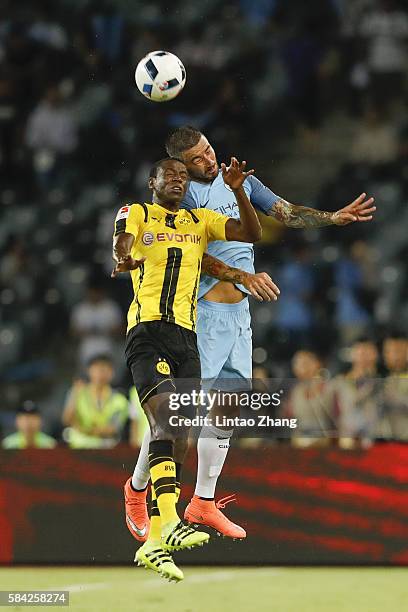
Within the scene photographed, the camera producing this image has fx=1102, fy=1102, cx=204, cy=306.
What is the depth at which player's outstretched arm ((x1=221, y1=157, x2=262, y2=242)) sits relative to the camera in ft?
16.1

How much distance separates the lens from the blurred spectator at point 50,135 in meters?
10.8

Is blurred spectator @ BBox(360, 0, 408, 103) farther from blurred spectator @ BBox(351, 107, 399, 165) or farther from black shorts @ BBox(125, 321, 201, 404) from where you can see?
black shorts @ BBox(125, 321, 201, 404)

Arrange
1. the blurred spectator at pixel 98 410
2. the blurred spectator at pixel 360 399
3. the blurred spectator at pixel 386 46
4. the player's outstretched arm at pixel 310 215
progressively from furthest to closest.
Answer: the blurred spectator at pixel 386 46, the blurred spectator at pixel 98 410, the blurred spectator at pixel 360 399, the player's outstretched arm at pixel 310 215

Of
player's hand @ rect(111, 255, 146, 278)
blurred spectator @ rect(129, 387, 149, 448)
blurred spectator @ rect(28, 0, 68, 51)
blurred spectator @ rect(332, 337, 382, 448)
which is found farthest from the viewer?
blurred spectator @ rect(28, 0, 68, 51)

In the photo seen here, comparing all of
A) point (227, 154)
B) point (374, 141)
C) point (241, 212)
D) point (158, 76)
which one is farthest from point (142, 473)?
point (374, 141)

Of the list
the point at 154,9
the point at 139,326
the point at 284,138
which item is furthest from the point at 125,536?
the point at 154,9

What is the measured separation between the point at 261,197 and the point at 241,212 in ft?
1.97

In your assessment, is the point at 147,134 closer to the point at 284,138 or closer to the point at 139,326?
the point at 284,138

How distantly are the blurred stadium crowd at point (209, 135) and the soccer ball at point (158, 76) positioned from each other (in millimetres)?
2407

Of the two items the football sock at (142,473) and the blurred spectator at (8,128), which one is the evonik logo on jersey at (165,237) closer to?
the football sock at (142,473)

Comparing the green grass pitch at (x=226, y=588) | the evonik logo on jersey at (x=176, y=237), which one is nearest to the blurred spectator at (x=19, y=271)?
the green grass pitch at (x=226, y=588)

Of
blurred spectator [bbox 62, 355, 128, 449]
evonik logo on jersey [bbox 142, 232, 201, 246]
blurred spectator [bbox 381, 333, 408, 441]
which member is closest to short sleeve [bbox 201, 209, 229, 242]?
evonik logo on jersey [bbox 142, 232, 201, 246]

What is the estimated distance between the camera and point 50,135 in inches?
432

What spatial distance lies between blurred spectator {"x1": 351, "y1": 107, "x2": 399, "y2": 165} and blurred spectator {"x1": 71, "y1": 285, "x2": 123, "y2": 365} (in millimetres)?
3004
